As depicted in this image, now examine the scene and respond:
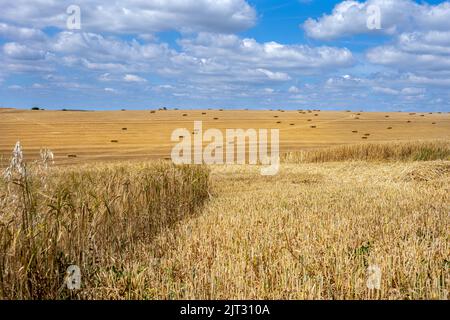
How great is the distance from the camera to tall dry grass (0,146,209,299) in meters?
5.17

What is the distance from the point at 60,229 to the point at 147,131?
134ft

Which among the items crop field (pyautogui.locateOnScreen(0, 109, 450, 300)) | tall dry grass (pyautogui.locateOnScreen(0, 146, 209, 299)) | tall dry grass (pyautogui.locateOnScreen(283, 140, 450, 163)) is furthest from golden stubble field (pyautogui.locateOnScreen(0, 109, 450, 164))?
tall dry grass (pyautogui.locateOnScreen(0, 146, 209, 299))

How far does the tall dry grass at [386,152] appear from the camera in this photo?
80.4 ft

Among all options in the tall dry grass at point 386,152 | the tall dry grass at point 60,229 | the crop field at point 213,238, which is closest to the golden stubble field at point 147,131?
the tall dry grass at point 386,152

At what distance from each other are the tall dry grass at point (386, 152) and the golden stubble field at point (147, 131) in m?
7.44

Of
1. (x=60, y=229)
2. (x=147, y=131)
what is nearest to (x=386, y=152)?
(x=60, y=229)

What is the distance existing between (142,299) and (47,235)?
1466mm

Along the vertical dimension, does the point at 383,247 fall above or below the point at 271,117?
below

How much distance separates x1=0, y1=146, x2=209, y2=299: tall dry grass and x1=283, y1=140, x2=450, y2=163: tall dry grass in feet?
57.2

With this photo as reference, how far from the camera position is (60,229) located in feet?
19.7

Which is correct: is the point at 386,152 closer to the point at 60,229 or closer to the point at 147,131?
the point at 60,229
